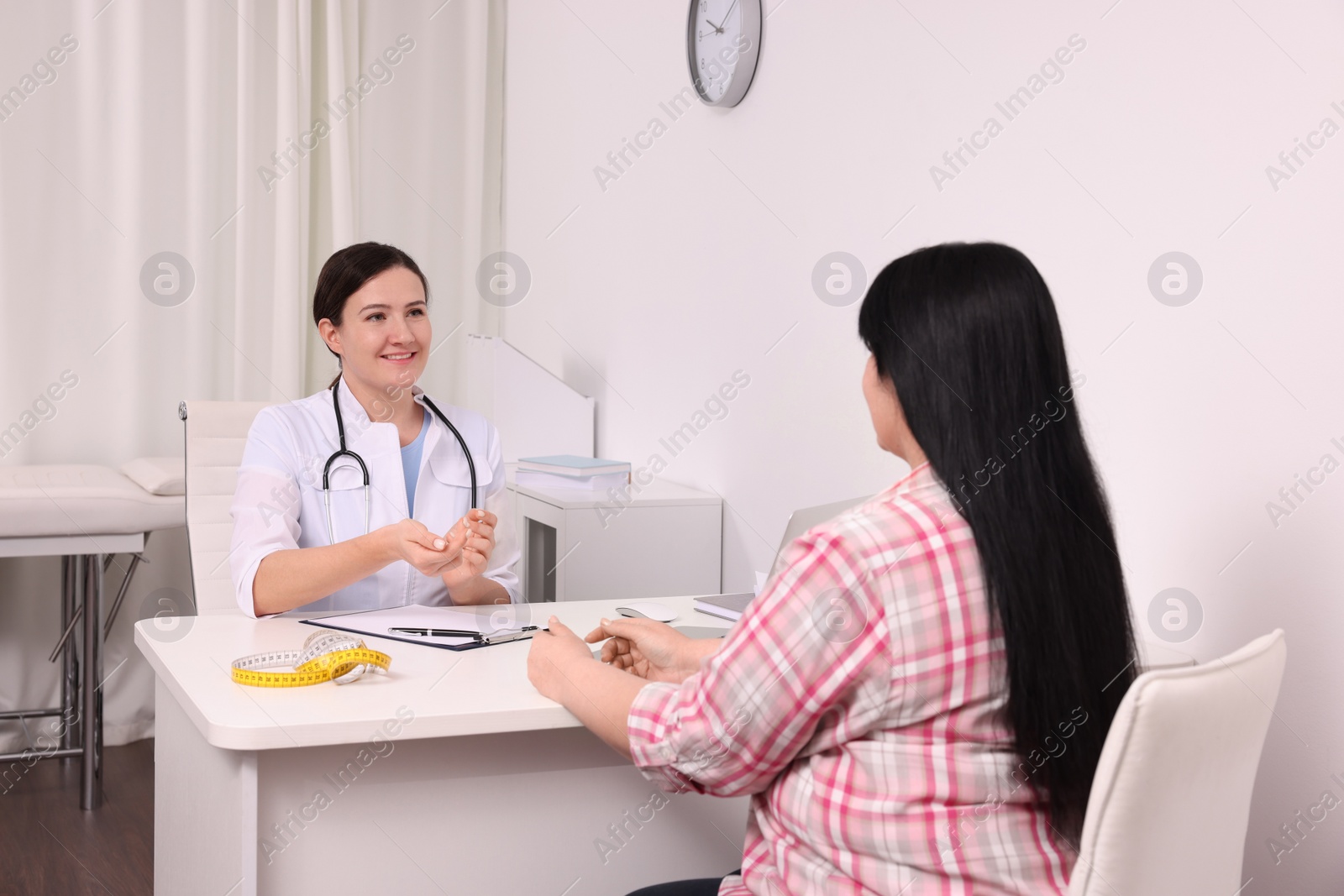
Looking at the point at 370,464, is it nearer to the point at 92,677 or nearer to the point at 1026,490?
the point at 1026,490

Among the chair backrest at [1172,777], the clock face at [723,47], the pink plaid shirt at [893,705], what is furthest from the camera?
the clock face at [723,47]

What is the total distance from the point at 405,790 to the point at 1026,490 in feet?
2.83

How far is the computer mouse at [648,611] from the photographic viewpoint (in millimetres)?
1865

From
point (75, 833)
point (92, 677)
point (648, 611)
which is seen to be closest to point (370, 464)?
point (648, 611)

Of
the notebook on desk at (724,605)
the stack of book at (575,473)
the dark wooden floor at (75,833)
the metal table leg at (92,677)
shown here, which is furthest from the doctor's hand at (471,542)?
the metal table leg at (92,677)

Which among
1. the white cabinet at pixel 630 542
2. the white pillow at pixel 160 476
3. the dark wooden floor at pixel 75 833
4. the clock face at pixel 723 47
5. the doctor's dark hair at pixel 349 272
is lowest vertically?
the dark wooden floor at pixel 75 833

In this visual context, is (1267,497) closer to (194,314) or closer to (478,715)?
(478,715)

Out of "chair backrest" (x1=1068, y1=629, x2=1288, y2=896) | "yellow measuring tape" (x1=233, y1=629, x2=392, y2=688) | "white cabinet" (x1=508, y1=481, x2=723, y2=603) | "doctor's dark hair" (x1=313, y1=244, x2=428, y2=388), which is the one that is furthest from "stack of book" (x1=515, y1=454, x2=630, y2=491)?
"chair backrest" (x1=1068, y1=629, x2=1288, y2=896)

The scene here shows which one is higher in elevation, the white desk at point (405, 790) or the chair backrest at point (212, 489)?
the chair backrest at point (212, 489)

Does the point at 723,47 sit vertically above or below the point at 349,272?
above

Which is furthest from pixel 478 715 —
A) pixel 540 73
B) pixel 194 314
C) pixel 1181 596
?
pixel 540 73

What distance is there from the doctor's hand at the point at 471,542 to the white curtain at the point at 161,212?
2013mm

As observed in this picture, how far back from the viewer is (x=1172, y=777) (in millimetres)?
878

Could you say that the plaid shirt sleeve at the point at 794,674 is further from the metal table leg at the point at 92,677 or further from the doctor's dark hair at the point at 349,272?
the metal table leg at the point at 92,677
